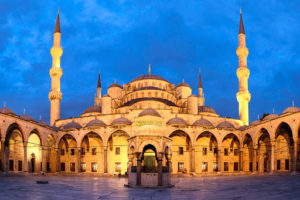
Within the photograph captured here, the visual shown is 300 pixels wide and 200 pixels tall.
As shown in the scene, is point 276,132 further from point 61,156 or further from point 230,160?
point 61,156

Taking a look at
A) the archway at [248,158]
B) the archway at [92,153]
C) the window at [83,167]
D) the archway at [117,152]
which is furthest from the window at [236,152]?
the window at [83,167]

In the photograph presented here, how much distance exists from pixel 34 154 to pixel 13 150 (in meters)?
4.42

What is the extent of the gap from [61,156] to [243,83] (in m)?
28.3

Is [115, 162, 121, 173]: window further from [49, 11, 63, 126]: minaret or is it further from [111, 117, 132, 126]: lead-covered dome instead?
[49, 11, 63, 126]: minaret

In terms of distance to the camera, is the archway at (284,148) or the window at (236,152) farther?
the window at (236,152)

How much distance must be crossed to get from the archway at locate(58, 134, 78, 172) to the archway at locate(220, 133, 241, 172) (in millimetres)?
19663

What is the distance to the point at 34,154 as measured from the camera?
38375 mm

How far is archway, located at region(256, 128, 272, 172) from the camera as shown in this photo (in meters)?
37.2

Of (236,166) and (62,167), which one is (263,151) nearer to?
(236,166)

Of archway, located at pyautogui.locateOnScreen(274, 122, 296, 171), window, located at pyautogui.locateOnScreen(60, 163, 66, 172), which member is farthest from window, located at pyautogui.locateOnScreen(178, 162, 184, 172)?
window, located at pyautogui.locateOnScreen(60, 163, 66, 172)

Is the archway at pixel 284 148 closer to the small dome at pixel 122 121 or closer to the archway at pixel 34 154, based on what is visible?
the small dome at pixel 122 121

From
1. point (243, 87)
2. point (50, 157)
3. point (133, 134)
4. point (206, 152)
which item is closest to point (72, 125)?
point (50, 157)

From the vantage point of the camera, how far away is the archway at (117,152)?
38.7 meters

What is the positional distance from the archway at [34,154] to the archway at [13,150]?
2124 mm
